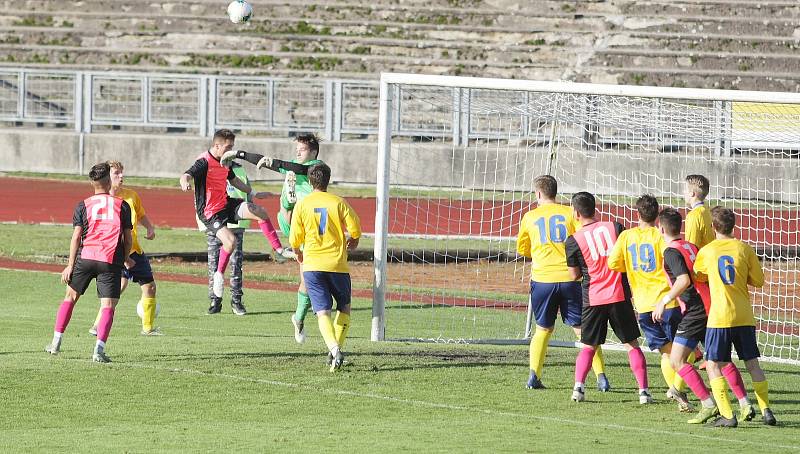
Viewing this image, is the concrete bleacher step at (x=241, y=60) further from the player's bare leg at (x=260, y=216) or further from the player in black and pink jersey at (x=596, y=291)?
the player in black and pink jersey at (x=596, y=291)

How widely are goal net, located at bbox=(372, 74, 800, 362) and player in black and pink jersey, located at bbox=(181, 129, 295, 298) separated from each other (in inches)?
66.9

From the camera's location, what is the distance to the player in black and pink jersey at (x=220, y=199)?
551 inches

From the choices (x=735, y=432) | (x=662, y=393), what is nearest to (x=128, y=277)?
(x=662, y=393)

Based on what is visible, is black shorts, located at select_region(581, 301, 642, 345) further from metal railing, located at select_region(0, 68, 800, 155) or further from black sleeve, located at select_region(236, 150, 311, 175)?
metal railing, located at select_region(0, 68, 800, 155)

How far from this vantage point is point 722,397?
909cm

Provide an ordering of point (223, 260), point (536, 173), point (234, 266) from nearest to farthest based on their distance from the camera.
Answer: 1. point (223, 260)
2. point (234, 266)
3. point (536, 173)

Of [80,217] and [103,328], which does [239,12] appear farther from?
[103,328]

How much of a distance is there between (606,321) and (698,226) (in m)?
1.41

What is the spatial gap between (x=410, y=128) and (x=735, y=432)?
21167mm

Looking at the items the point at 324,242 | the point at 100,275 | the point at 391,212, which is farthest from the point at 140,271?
the point at 391,212

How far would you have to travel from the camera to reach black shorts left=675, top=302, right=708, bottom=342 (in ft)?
31.0

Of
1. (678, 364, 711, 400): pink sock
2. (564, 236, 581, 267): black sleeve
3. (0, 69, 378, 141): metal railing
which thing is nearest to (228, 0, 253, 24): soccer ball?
(0, 69, 378, 141): metal railing

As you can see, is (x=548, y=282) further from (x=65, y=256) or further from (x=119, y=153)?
(x=119, y=153)

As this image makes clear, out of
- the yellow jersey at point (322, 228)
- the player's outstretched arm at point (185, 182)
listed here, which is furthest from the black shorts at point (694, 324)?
the player's outstretched arm at point (185, 182)
